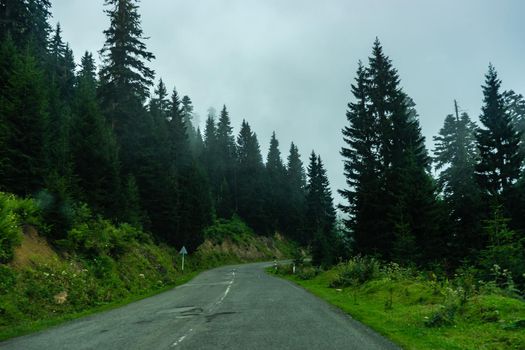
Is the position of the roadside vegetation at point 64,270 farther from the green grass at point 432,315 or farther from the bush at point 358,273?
the bush at point 358,273

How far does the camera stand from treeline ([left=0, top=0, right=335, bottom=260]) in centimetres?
2202

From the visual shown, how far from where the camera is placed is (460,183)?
4375 cm

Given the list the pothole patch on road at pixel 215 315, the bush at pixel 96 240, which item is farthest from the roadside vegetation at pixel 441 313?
the bush at pixel 96 240

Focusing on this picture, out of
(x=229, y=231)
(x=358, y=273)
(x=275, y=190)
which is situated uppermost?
(x=275, y=190)

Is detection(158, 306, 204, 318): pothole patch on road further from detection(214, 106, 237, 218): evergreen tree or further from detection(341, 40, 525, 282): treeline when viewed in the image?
detection(214, 106, 237, 218): evergreen tree

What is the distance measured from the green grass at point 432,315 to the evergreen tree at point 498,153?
71.7 feet

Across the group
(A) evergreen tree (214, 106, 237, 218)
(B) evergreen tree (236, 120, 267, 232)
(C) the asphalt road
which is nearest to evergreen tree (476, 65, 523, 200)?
(C) the asphalt road

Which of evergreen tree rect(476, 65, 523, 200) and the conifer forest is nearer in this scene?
the conifer forest

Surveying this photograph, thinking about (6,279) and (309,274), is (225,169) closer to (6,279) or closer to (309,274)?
(309,274)

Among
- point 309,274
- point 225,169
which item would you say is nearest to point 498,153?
point 309,274

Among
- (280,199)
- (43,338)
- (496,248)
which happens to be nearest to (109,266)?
(43,338)

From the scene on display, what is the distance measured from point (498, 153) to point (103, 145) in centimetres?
3217

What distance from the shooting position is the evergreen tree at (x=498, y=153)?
3338 cm

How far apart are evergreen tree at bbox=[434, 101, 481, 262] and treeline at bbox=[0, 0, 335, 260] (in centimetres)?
1208
